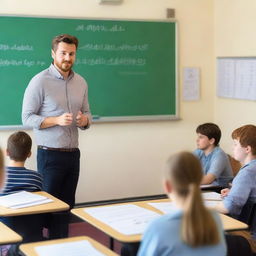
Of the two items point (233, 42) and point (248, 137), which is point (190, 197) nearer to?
point (248, 137)

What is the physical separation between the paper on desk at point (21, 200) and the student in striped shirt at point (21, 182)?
81 mm

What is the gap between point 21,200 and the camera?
10.8 feet

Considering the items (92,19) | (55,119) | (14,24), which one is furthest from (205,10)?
(55,119)

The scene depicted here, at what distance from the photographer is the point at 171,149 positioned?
6301mm

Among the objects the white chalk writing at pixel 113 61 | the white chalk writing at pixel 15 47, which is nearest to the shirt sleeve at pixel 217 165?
the white chalk writing at pixel 113 61

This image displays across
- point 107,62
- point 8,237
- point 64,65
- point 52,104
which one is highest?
point 107,62

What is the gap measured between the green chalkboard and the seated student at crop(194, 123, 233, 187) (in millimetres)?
1486

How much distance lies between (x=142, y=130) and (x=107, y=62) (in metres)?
0.89

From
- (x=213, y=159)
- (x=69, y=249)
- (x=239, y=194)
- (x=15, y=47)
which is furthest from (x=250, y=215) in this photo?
(x=15, y=47)

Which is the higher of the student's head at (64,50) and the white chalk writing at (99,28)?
the white chalk writing at (99,28)

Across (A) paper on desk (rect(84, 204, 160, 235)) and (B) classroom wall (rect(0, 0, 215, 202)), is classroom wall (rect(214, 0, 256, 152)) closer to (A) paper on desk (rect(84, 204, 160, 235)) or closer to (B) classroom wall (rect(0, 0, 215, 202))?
(B) classroom wall (rect(0, 0, 215, 202))

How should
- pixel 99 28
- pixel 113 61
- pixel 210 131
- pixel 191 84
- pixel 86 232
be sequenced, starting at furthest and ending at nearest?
1. pixel 191 84
2. pixel 113 61
3. pixel 99 28
4. pixel 86 232
5. pixel 210 131

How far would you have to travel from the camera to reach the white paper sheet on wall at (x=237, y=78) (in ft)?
18.4

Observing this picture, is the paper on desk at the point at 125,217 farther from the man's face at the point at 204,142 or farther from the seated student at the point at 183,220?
the man's face at the point at 204,142
